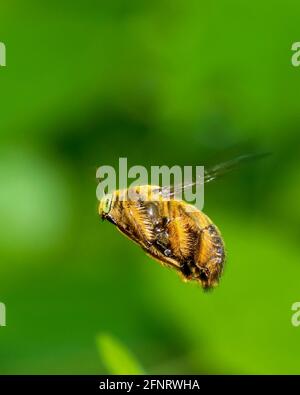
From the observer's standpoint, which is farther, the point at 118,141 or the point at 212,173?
the point at 118,141

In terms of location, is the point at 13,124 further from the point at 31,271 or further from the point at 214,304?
the point at 214,304

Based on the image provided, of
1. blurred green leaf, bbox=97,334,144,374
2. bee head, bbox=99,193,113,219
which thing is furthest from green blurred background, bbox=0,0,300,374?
bee head, bbox=99,193,113,219

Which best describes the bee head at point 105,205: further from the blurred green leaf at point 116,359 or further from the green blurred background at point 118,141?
the green blurred background at point 118,141

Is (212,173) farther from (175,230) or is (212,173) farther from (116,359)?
(116,359)

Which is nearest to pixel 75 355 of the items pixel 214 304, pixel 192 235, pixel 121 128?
pixel 214 304

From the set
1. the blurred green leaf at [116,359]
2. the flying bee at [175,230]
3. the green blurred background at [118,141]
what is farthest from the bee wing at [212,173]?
the green blurred background at [118,141]

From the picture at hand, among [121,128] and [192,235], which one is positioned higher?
[121,128]

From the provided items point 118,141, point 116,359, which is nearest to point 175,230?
point 116,359
